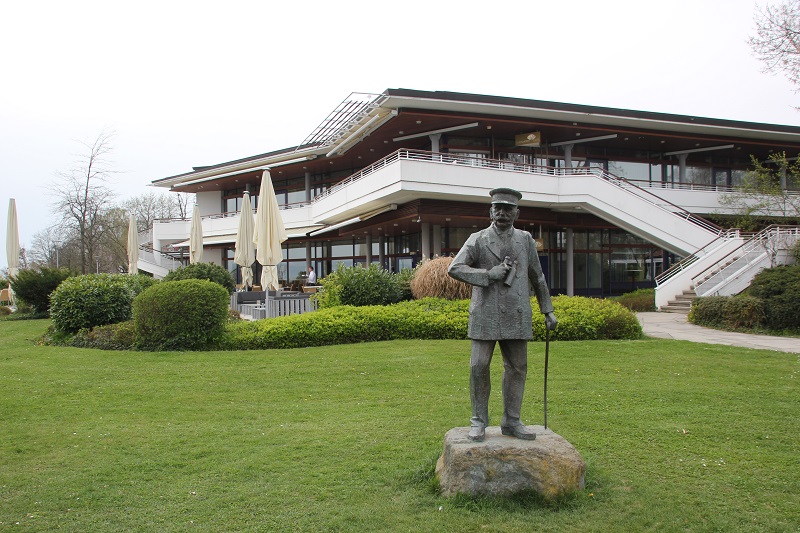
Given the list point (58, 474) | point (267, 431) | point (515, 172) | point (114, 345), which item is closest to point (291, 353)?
point (114, 345)

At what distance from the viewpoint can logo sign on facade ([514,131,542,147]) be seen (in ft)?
77.9

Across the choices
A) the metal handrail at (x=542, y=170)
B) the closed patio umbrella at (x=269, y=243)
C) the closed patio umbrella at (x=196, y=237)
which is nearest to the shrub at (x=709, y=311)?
the metal handrail at (x=542, y=170)

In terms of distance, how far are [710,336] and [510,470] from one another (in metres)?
11.5

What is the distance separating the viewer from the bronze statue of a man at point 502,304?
423cm

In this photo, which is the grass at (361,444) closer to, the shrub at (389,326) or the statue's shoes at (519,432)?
the statue's shoes at (519,432)

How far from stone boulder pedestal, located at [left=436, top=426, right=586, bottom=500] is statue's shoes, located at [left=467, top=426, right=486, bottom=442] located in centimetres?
9

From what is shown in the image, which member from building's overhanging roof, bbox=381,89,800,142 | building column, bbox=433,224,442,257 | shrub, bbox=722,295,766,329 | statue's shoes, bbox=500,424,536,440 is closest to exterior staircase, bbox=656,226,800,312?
shrub, bbox=722,295,766,329

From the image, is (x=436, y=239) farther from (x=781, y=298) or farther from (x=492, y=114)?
(x=781, y=298)

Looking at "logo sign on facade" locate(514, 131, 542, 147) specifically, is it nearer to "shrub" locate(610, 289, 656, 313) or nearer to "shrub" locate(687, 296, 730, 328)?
"shrub" locate(610, 289, 656, 313)

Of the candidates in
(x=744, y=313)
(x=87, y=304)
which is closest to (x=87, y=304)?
(x=87, y=304)

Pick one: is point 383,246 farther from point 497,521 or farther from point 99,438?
point 497,521

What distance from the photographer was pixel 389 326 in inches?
488

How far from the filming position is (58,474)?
181 inches

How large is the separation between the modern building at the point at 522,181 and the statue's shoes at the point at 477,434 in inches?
622
